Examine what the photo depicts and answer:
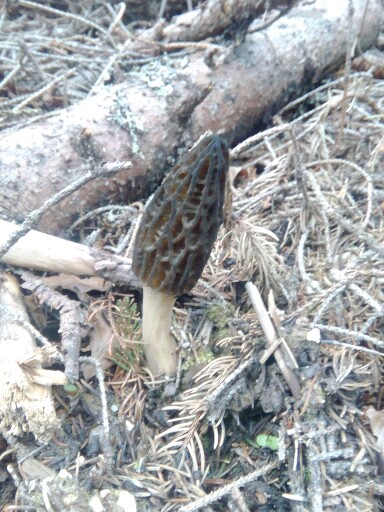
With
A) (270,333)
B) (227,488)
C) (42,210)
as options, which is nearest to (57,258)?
(42,210)

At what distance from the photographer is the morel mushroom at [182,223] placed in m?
1.61

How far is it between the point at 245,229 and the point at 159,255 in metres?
0.50

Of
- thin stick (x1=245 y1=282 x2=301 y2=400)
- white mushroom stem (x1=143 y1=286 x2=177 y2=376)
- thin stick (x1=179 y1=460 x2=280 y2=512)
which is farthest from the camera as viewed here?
white mushroom stem (x1=143 y1=286 x2=177 y2=376)

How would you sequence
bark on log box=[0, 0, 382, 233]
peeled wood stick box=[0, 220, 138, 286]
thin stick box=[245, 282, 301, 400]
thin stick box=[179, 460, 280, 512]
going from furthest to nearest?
bark on log box=[0, 0, 382, 233] → peeled wood stick box=[0, 220, 138, 286] → thin stick box=[245, 282, 301, 400] → thin stick box=[179, 460, 280, 512]

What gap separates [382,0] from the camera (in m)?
3.48

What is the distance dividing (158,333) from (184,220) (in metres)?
0.46

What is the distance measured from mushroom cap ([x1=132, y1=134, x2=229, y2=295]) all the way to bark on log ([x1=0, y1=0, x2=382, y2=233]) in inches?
24.2

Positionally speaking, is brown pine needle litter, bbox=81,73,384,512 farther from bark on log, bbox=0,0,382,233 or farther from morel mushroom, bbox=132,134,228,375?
bark on log, bbox=0,0,382,233

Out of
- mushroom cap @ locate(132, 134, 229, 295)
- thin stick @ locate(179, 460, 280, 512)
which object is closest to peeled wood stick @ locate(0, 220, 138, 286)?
mushroom cap @ locate(132, 134, 229, 295)

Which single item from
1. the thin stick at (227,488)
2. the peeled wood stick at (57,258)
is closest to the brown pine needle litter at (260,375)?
the thin stick at (227,488)

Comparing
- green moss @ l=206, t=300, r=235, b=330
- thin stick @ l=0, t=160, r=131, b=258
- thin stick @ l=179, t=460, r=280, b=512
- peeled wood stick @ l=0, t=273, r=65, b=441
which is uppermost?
thin stick @ l=0, t=160, r=131, b=258

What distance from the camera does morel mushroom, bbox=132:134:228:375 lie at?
161 centimetres

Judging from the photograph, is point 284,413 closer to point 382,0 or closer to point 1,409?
point 1,409

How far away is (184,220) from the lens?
5.41ft
